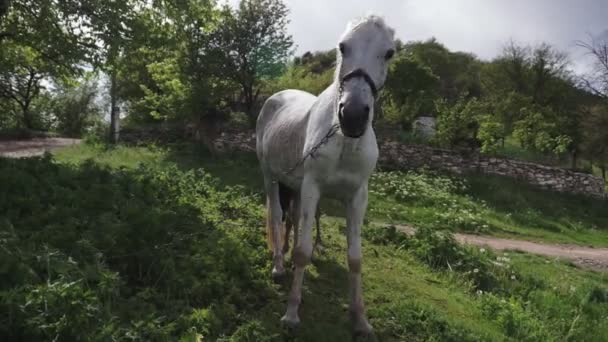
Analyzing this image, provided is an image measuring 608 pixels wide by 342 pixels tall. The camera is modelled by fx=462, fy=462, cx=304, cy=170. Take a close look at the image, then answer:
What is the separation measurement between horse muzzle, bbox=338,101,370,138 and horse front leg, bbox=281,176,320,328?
826 mm

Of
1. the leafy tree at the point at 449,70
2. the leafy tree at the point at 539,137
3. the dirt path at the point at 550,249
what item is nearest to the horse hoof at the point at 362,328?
the dirt path at the point at 550,249

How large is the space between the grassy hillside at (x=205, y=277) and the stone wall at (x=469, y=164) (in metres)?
8.75

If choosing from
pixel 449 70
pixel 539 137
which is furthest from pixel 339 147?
pixel 449 70

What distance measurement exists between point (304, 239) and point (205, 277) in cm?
105

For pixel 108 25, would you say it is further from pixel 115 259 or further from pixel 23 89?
pixel 23 89

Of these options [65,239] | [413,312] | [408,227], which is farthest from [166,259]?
[408,227]

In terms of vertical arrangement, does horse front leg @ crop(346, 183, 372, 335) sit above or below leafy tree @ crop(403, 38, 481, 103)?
below

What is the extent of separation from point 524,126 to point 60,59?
1949cm

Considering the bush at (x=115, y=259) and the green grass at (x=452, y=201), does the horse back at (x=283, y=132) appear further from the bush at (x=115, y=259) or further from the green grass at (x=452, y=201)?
the green grass at (x=452, y=201)

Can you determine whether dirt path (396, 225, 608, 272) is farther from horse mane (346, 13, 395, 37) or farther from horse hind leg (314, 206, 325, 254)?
horse mane (346, 13, 395, 37)

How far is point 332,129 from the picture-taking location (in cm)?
346

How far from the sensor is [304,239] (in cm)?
359

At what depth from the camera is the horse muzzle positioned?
2840mm

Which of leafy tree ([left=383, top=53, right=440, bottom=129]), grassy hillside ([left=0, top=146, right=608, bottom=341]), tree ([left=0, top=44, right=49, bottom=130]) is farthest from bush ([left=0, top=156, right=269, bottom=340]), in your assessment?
tree ([left=0, top=44, right=49, bottom=130])
